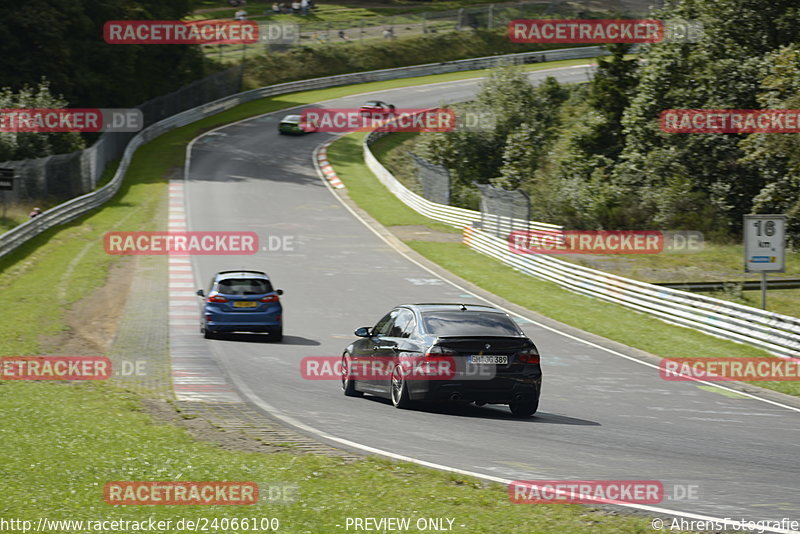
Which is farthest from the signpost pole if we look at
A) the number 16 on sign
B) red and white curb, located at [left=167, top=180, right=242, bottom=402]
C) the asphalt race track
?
the number 16 on sign

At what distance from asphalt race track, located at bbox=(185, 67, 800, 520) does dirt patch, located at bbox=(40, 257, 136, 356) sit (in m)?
2.40

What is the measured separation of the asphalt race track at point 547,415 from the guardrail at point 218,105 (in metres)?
7.39

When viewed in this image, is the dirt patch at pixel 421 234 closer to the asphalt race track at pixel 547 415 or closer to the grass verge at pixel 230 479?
the asphalt race track at pixel 547 415

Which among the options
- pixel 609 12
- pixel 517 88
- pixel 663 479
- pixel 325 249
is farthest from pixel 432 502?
pixel 609 12

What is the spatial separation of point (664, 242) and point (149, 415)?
30.7 m

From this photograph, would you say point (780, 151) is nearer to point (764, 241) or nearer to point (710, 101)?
point (710, 101)

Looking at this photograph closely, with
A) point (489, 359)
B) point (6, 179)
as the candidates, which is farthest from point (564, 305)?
point (6, 179)

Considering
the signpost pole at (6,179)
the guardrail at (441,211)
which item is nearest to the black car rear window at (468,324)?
the guardrail at (441,211)

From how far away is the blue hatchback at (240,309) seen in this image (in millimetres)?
21078

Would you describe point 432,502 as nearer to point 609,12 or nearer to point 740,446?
point 740,446

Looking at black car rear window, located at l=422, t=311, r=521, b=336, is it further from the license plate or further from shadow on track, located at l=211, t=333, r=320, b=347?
shadow on track, located at l=211, t=333, r=320, b=347

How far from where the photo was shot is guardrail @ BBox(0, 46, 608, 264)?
36719mm

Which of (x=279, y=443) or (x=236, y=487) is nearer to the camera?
(x=236, y=487)

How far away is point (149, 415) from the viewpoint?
12523 mm
